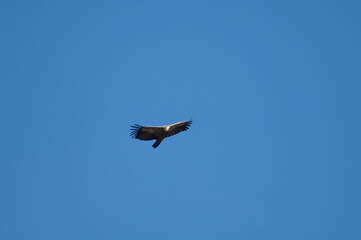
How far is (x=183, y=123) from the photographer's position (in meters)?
42.5

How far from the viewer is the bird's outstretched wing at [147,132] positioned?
40.5 metres

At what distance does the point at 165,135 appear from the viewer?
41562mm

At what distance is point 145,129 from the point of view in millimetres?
40562

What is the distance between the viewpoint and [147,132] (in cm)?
4084

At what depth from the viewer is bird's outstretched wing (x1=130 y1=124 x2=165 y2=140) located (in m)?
40.5

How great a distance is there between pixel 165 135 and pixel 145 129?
1530 millimetres

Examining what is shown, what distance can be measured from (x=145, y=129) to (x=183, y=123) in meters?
2.88

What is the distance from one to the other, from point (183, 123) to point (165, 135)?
1.54 m
